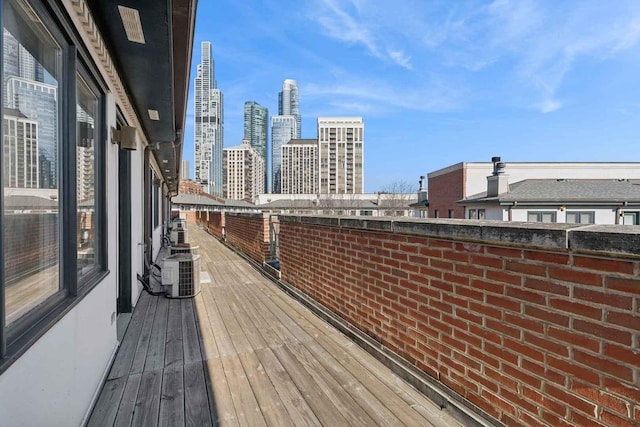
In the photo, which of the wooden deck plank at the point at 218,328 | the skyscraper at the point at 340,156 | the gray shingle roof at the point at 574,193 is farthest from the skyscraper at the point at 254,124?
the wooden deck plank at the point at 218,328

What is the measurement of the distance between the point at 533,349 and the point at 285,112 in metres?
175

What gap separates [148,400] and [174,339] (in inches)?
41.5

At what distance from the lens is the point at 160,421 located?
1929 mm

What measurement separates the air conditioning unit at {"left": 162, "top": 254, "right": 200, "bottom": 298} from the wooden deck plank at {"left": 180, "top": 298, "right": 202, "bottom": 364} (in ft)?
0.79

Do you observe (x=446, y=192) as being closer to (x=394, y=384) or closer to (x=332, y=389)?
(x=394, y=384)

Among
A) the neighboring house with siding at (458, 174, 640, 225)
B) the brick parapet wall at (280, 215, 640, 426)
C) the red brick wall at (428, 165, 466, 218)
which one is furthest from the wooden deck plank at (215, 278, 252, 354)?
the red brick wall at (428, 165, 466, 218)

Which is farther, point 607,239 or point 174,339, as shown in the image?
point 174,339

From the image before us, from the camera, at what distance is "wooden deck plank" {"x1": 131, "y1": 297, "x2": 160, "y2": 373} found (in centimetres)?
262

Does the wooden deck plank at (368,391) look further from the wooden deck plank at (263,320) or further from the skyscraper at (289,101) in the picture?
the skyscraper at (289,101)

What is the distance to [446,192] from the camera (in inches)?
981

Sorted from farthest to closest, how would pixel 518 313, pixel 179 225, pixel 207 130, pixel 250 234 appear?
pixel 207 130 → pixel 179 225 → pixel 250 234 → pixel 518 313

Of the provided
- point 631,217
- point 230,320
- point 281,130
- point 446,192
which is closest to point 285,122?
point 281,130

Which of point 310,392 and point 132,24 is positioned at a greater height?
point 132,24

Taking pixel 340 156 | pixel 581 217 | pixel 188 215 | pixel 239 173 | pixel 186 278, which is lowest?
pixel 186 278
